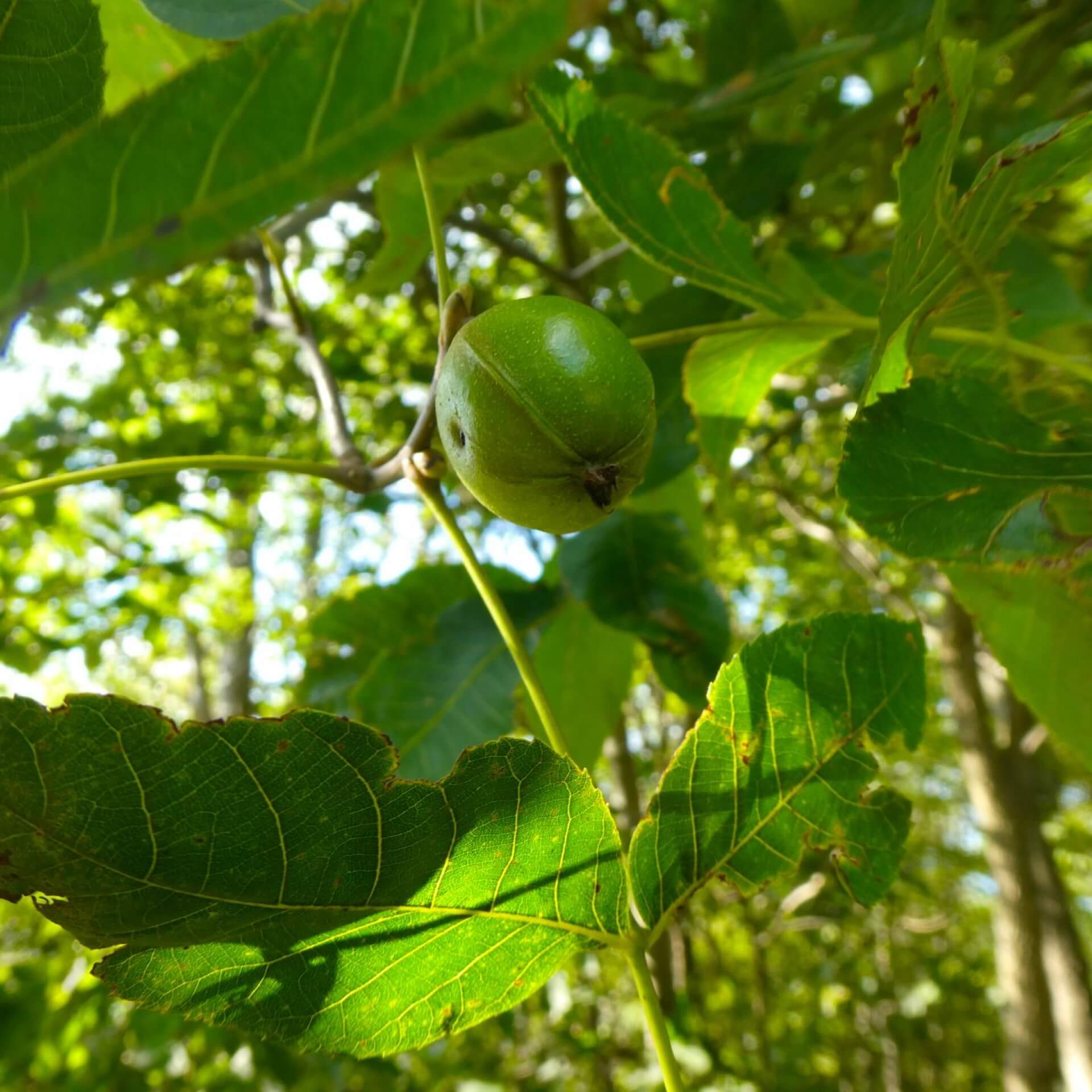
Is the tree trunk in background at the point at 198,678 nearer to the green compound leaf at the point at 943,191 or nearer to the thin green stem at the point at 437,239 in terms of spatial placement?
the thin green stem at the point at 437,239

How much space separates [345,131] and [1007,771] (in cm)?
559

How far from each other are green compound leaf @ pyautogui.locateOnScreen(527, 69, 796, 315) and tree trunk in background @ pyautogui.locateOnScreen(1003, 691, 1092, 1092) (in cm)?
437

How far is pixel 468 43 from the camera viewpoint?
0.55 metres

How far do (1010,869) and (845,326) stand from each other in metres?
4.56

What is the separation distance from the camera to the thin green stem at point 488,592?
120 centimetres

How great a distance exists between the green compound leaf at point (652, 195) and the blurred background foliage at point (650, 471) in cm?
23

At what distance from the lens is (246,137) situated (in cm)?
58

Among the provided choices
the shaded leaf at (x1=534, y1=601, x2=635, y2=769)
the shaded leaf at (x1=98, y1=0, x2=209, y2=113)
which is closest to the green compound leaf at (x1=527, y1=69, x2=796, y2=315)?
the shaded leaf at (x1=98, y1=0, x2=209, y2=113)

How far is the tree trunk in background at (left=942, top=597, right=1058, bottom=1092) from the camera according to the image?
4.98 meters

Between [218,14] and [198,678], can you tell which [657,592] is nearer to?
[218,14]

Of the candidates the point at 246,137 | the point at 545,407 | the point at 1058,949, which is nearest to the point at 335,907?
the point at 545,407

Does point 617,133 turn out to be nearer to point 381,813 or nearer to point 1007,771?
point 381,813

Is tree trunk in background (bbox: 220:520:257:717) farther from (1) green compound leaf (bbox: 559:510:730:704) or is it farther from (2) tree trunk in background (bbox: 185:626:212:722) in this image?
(1) green compound leaf (bbox: 559:510:730:704)

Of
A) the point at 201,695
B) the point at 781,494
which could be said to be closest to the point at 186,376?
the point at 781,494
